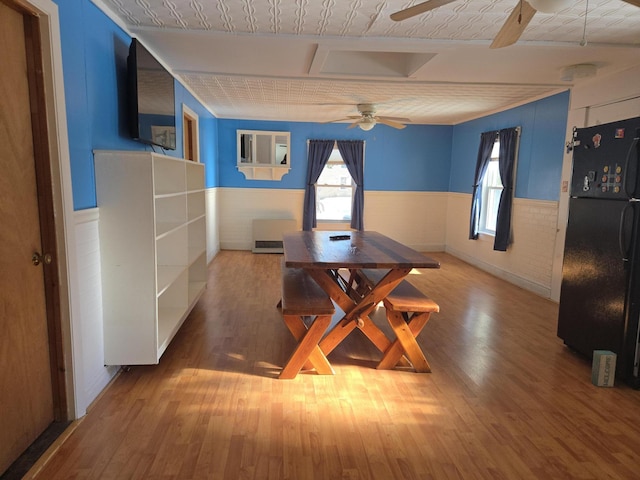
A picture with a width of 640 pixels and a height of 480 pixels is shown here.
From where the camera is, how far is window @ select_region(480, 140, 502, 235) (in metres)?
6.09

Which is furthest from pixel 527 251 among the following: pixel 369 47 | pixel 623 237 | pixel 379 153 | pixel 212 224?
pixel 212 224

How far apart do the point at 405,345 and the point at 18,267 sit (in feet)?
7.39

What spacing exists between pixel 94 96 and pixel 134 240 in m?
0.87

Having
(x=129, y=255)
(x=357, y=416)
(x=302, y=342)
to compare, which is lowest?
(x=357, y=416)

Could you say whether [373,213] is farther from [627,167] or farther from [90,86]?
[90,86]

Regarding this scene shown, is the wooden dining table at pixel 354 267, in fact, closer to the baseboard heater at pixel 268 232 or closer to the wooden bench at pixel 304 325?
the wooden bench at pixel 304 325

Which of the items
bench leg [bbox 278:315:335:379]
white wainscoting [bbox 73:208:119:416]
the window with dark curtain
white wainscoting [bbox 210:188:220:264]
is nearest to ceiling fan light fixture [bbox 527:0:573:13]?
bench leg [bbox 278:315:335:379]

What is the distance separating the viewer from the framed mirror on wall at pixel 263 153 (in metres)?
7.09

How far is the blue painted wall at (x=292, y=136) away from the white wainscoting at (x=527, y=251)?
200mm

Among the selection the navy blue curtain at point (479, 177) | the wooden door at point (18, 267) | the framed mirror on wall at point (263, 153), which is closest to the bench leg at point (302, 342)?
the wooden door at point (18, 267)

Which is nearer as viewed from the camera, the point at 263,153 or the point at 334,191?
the point at 263,153

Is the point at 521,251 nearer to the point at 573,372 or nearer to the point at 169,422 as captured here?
the point at 573,372

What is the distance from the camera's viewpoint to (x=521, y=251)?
523 cm

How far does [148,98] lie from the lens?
2.94 metres
